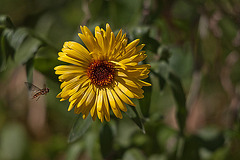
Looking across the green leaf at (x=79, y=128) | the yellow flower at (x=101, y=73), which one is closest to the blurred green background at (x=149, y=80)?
the green leaf at (x=79, y=128)

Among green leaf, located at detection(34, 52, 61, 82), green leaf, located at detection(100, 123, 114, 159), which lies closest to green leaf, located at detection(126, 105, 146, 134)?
green leaf, located at detection(100, 123, 114, 159)

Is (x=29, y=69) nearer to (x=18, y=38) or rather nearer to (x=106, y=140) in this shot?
(x=18, y=38)

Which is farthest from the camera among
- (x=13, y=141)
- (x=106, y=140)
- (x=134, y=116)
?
(x=13, y=141)

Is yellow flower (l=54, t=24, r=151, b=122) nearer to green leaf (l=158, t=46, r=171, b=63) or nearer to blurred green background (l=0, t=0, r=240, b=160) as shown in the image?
blurred green background (l=0, t=0, r=240, b=160)

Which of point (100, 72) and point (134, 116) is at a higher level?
point (100, 72)

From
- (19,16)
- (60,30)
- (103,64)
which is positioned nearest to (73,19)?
(60,30)

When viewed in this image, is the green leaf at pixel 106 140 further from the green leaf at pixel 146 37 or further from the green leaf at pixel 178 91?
the green leaf at pixel 146 37

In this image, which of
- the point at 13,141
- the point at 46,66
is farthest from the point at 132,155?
the point at 13,141

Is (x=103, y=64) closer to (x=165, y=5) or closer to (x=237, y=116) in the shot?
(x=165, y=5)
